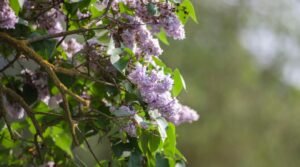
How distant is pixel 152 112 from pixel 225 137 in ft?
21.2

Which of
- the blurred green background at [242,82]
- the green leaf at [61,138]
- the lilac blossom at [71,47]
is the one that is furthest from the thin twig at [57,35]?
the blurred green background at [242,82]

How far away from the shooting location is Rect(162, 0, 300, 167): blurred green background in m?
7.22

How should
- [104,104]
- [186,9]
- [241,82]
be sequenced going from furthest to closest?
[241,82] < [104,104] < [186,9]

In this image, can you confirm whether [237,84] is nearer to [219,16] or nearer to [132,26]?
[219,16]

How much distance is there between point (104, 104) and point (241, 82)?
6294 millimetres

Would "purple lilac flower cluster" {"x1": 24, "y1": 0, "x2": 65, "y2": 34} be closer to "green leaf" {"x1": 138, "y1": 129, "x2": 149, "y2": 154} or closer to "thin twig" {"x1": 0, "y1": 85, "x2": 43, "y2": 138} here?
"thin twig" {"x1": 0, "y1": 85, "x2": 43, "y2": 138}

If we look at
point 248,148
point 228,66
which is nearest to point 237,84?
point 228,66

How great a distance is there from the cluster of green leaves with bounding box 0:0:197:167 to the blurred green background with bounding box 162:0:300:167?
5.70 m

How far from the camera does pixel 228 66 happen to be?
754 centimetres

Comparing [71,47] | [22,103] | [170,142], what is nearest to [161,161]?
[170,142]

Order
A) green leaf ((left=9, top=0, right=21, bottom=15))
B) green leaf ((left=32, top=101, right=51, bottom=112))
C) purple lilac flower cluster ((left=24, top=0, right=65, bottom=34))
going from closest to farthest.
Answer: green leaf ((left=9, top=0, right=21, bottom=15)) < purple lilac flower cluster ((left=24, top=0, right=65, bottom=34)) < green leaf ((left=32, top=101, right=51, bottom=112))

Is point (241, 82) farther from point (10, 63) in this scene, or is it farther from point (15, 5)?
point (15, 5)

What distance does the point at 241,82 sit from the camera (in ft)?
24.7

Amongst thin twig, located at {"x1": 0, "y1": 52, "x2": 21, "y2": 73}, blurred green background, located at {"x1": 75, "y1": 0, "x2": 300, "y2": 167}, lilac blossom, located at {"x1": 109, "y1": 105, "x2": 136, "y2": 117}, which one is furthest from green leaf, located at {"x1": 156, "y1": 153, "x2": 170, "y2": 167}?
blurred green background, located at {"x1": 75, "y1": 0, "x2": 300, "y2": 167}
